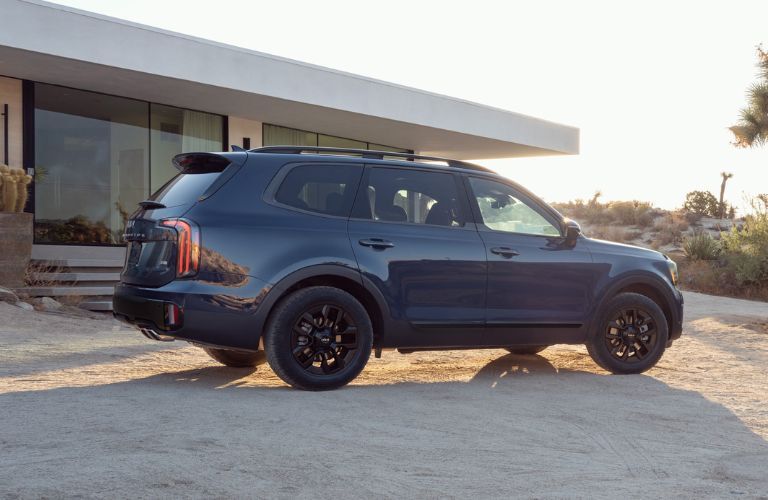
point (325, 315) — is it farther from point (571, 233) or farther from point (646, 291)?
point (646, 291)

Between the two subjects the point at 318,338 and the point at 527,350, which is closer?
the point at 318,338

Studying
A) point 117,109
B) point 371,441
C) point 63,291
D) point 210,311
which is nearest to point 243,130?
point 117,109

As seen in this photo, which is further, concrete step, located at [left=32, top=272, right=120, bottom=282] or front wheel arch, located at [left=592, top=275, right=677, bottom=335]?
concrete step, located at [left=32, top=272, right=120, bottom=282]

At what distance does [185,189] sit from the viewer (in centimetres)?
675

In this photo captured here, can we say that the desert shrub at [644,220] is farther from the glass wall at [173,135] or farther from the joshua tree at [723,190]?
the glass wall at [173,135]

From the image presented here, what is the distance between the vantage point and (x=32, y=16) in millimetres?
13172

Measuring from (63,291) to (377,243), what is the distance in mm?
8261

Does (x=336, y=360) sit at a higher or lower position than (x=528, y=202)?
lower

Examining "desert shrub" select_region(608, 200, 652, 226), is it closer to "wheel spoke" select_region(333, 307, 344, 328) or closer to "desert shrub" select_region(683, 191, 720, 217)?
"desert shrub" select_region(683, 191, 720, 217)

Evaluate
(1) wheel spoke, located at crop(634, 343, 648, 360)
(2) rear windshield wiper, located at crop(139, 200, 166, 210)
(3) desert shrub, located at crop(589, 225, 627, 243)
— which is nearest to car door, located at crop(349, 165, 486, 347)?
(2) rear windshield wiper, located at crop(139, 200, 166, 210)

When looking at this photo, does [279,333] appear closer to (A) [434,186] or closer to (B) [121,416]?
(B) [121,416]

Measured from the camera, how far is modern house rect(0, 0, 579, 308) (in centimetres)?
1383

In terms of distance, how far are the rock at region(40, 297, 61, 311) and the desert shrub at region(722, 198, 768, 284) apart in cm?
1496

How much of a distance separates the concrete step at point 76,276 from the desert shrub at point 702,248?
54.3 ft
